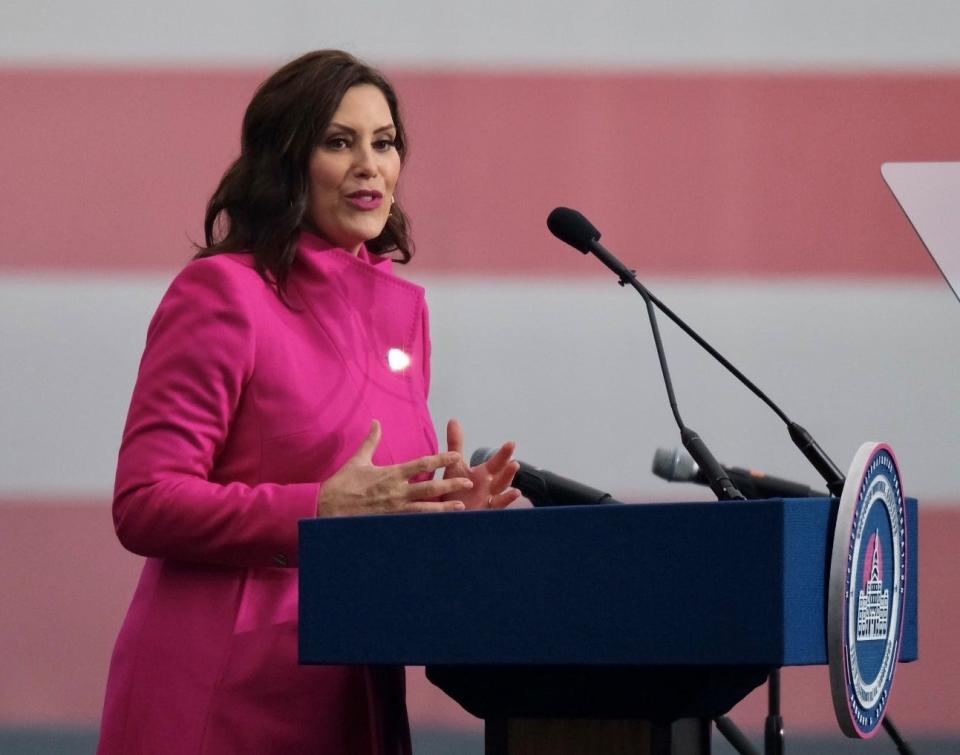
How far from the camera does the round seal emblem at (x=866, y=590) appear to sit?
1.19 meters

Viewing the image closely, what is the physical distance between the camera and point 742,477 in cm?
197

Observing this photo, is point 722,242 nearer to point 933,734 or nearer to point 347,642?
point 933,734

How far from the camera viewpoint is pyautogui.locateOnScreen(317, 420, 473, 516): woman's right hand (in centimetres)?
141

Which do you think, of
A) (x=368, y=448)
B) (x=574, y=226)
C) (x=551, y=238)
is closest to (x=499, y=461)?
(x=368, y=448)

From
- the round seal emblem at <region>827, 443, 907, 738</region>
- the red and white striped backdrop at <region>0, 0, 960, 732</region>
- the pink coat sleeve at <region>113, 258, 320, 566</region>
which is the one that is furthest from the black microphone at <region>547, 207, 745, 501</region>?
the red and white striped backdrop at <region>0, 0, 960, 732</region>

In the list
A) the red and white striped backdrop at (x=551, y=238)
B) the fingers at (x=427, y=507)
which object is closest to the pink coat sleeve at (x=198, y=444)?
the fingers at (x=427, y=507)

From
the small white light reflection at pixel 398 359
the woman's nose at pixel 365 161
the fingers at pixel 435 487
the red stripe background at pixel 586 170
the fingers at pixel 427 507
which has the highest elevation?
the red stripe background at pixel 586 170

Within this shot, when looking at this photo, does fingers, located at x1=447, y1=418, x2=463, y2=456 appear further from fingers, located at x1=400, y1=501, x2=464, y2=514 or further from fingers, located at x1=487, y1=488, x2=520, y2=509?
fingers, located at x1=400, y1=501, x2=464, y2=514

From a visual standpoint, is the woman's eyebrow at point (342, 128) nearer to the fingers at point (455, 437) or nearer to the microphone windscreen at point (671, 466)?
the fingers at point (455, 437)

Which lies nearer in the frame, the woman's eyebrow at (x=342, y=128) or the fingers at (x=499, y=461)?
the fingers at (x=499, y=461)

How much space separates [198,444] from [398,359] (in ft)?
1.07

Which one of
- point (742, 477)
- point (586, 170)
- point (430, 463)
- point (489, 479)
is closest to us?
point (430, 463)

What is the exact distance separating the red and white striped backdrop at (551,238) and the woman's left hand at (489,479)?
1343mm

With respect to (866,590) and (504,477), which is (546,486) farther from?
(866,590)
